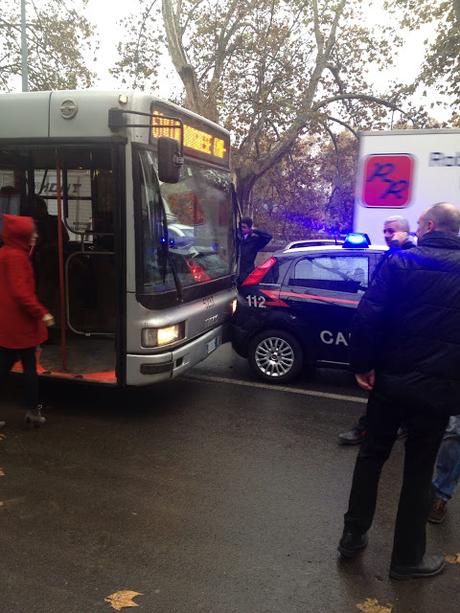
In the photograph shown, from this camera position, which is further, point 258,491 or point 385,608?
point 258,491

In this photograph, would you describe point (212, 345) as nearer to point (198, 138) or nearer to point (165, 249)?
point (165, 249)

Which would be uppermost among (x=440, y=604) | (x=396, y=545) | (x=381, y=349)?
(x=381, y=349)

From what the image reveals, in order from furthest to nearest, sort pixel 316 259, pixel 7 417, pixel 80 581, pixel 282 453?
pixel 316 259 < pixel 7 417 < pixel 282 453 < pixel 80 581

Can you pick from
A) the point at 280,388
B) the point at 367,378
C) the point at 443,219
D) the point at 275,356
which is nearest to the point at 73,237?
the point at 275,356

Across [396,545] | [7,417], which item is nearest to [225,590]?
[396,545]

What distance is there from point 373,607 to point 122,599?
3.97 ft

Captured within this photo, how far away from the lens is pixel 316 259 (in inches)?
244

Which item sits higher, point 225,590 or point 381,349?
point 381,349

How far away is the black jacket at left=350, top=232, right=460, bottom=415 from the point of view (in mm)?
2590

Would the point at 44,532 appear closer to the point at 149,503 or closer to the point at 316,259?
the point at 149,503

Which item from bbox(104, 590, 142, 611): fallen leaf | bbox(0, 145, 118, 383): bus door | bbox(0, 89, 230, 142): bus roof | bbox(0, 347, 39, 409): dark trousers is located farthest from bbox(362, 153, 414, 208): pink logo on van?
bbox(104, 590, 142, 611): fallen leaf

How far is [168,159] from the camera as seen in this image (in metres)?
4.28

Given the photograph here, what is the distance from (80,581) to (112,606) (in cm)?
27

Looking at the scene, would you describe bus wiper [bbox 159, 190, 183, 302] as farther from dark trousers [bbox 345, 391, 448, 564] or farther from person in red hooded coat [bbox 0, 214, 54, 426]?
dark trousers [bbox 345, 391, 448, 564]
